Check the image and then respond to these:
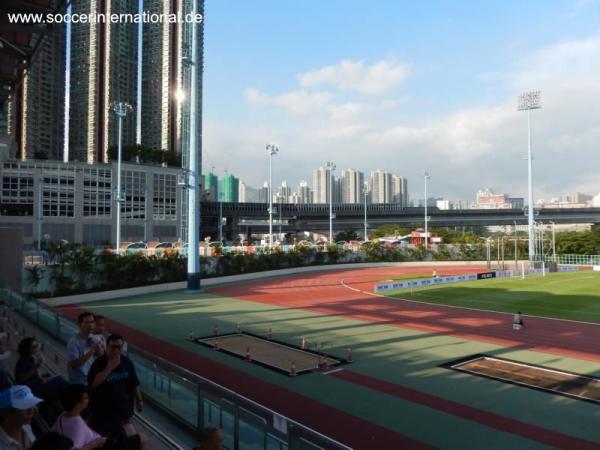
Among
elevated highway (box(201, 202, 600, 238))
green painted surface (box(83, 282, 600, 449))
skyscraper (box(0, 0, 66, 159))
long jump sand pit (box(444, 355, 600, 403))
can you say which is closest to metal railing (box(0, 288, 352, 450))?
green painted surface (box(83, 282, 600, 449))

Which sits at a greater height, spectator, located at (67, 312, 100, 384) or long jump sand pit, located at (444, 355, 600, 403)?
spectator, located at (67, 312, 100, 384)

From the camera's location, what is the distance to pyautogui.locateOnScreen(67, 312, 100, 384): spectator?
734 cm

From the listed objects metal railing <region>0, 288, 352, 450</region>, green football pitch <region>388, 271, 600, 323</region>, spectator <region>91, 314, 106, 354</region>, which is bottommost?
green football pitch <region>388, 271, 600, 323</region>

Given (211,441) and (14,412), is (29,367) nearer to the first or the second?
(14,412)

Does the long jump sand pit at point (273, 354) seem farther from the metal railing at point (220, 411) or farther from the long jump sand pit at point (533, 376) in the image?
the metal railing at point (220, 411)

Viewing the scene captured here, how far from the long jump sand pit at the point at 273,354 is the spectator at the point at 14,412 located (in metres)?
10.9

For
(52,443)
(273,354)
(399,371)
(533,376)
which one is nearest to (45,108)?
(273,354)

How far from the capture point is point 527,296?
34.8 m

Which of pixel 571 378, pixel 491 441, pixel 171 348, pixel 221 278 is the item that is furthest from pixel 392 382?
pixel 221 278

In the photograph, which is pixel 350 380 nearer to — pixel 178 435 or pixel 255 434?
pixel 178 435

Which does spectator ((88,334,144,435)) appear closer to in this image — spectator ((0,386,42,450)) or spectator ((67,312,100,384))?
spectator ((67,312,100,384))

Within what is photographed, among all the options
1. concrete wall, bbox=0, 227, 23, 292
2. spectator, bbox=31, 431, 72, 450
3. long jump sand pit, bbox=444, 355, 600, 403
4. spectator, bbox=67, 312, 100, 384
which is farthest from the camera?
concrete wall, bbox=0, 227, 23, 292

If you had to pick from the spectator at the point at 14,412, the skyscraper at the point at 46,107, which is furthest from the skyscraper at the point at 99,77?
the spectator at the point at 14,412

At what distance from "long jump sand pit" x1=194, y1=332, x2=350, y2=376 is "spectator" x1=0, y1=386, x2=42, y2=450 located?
10.9 meters
